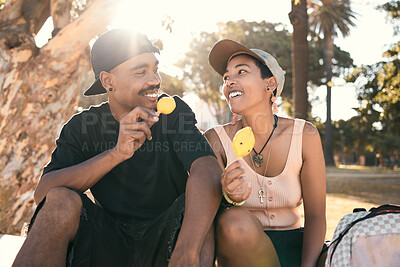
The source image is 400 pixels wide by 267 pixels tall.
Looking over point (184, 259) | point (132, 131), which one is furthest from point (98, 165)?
point (184, 259)

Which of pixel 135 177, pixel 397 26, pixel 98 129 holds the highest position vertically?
pixel 397 26

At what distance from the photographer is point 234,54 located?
3.14m

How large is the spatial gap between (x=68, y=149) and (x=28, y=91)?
143 inches

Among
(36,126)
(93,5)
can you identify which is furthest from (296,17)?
(36,126)

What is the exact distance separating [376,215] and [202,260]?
94 cm

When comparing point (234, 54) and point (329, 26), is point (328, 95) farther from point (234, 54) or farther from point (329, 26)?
point (234, 54)


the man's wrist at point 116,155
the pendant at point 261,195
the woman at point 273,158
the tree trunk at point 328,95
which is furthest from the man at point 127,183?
the tree trunk at point 328,95

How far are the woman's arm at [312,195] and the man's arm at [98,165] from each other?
4.30 ft

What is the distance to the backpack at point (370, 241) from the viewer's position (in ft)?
6.14

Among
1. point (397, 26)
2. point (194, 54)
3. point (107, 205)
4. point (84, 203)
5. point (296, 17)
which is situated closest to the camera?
point (84, 203)

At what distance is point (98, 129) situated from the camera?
8.46ft

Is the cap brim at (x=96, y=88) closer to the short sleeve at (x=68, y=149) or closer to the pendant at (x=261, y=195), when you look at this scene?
the short sleeve at (x=68, y=149)

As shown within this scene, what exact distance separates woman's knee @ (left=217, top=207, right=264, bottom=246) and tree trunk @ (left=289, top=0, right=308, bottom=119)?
7.92 m

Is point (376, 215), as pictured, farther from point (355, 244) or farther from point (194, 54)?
point (194, 54)
